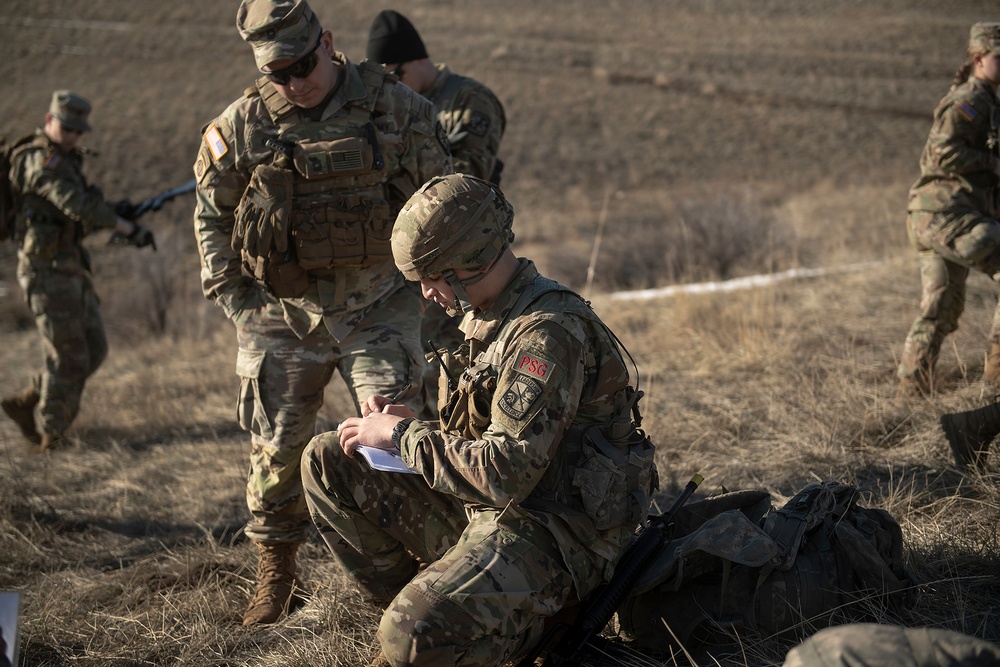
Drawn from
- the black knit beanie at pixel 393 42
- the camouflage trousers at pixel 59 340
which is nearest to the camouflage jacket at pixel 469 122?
the black knit beanie at pixel 393 42

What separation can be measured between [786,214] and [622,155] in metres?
9.78

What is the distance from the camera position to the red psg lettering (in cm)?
241

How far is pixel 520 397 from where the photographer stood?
2.40 metres

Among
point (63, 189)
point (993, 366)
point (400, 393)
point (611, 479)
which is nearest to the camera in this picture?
point (611, 479)

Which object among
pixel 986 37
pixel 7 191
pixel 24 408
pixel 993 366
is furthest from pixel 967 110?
pixel 24 408

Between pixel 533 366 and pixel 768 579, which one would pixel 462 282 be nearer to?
pixel 533 366

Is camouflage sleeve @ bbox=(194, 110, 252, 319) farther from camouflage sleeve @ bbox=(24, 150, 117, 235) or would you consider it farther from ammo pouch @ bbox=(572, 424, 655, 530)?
camouflage sleeve @ bbox=(24, 150, 117, 235)

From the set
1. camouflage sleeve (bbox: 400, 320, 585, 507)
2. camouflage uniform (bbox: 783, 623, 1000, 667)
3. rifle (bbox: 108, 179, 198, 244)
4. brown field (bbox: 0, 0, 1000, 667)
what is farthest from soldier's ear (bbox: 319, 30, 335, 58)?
rifle (bbox: 108, 179, 198, 244)

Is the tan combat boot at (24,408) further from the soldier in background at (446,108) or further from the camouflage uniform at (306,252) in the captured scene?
the camouflage uniform at (306,252)

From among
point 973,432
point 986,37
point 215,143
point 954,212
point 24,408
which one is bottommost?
point 24,408

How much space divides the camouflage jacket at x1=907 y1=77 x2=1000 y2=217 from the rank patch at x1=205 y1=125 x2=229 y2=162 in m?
3.78

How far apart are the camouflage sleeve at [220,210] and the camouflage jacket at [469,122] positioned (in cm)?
153

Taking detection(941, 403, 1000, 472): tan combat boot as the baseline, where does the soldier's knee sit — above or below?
above

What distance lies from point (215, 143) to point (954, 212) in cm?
387
